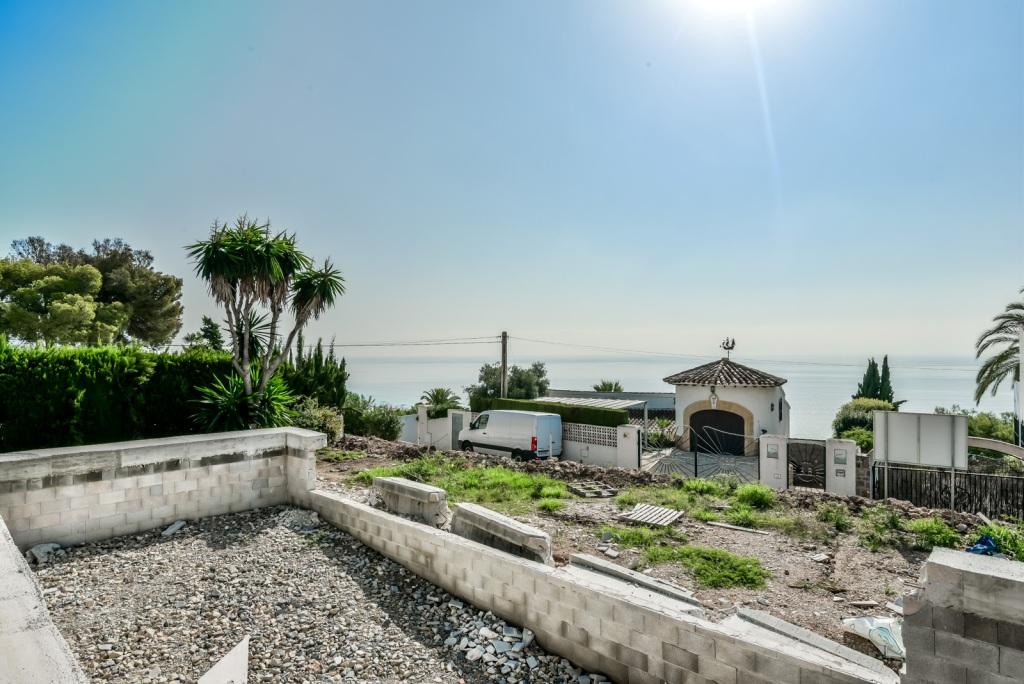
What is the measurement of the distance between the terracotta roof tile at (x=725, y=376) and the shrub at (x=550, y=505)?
41.3 ft

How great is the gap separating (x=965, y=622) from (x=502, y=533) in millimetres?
3703

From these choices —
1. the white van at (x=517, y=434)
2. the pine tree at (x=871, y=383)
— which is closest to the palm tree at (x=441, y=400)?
the white van at (x=517, y=434)

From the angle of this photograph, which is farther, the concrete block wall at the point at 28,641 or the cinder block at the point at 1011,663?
the cinder block at the point at 1011,663

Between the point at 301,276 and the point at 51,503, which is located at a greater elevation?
the point at 301,276

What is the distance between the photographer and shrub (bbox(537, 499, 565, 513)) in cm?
818

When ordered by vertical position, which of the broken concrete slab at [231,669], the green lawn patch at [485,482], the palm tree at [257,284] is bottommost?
the broken concrete slab at [231,669]

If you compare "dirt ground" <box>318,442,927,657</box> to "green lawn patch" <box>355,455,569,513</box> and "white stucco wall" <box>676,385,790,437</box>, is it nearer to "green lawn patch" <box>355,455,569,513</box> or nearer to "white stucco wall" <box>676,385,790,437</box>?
"green lawn patch" <box>355,455,569,513</box>

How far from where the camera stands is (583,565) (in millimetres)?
5652

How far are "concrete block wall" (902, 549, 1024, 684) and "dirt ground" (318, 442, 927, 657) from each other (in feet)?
5.48

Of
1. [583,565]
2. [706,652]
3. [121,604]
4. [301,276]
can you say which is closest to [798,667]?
[706,652]

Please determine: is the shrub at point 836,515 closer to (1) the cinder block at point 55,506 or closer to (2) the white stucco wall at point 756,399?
(1) the cinder block at point 55,506

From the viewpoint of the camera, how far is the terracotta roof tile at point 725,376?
1895cm

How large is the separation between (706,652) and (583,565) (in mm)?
2099

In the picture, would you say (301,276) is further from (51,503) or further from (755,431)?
(755,431)
